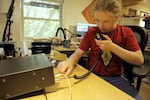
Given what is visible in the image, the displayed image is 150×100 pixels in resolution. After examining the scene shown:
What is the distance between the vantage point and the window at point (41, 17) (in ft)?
10.6

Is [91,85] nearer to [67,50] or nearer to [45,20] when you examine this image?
[67,50]

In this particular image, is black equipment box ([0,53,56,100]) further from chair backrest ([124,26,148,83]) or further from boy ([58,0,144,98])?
chair backrest ([124,26,148,83])

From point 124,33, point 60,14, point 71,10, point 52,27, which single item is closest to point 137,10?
point 71,10

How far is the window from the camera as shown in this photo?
3246 mm

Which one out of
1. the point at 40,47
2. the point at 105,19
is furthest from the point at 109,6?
the point at 40,47

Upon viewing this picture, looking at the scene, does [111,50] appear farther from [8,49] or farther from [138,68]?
[8,49]

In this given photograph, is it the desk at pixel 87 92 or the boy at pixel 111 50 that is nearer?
the desk at pixel 87 92

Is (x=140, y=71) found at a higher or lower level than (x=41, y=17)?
lower

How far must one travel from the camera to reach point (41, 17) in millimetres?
3410

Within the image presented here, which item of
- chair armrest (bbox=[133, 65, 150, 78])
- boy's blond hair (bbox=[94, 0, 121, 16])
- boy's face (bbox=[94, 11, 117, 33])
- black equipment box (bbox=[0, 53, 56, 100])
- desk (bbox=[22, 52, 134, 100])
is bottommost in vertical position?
chair armrest (bbox=[133, 65, 150, 78])

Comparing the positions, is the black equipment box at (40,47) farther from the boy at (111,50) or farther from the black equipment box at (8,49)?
the boy at (111,50)

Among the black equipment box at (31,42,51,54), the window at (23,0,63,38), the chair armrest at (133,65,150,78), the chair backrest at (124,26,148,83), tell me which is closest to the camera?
the chair armrest at (133,65,150,78)

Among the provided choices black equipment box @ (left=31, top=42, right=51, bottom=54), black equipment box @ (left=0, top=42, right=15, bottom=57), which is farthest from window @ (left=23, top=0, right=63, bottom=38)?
black equipment box @ (left=0, top=42, right=15, bottom=57)

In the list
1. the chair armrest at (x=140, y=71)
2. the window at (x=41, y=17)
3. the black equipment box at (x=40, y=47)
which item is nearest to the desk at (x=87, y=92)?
the chair armrest at (x=140, y=71)
